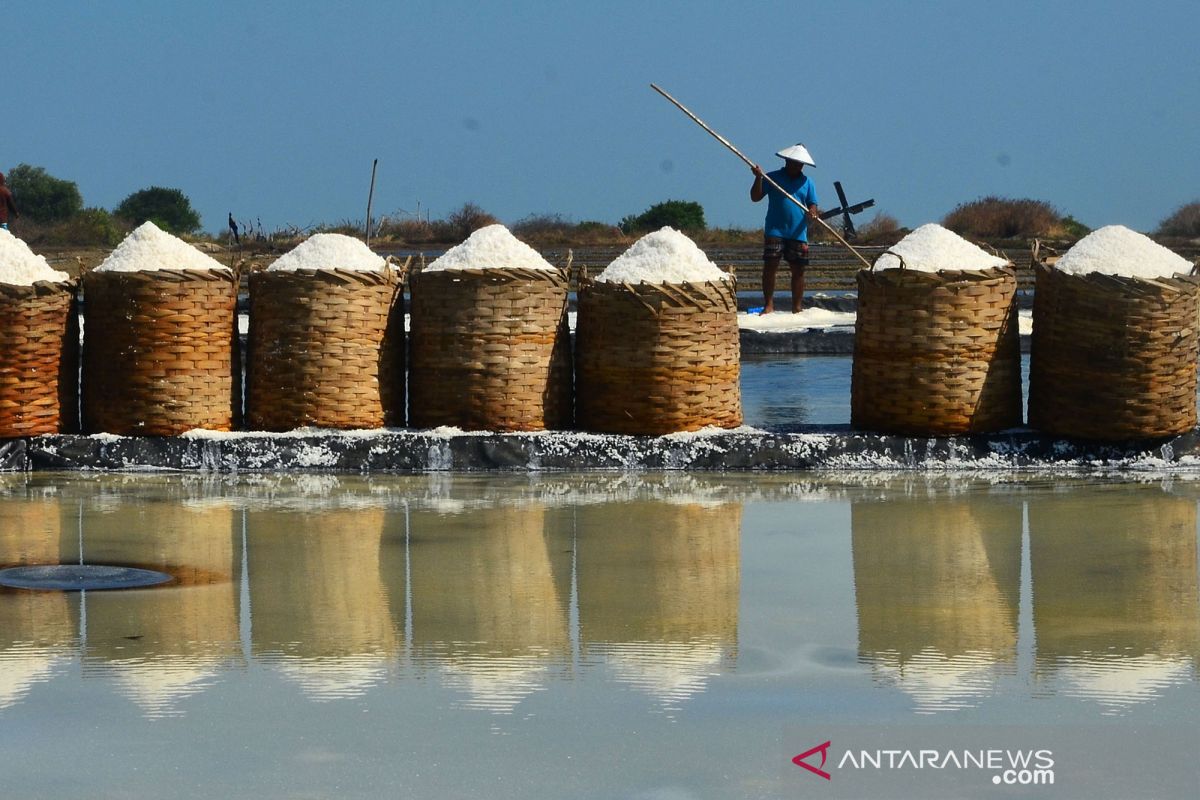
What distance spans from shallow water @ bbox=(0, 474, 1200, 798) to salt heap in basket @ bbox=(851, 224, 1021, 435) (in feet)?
2.64

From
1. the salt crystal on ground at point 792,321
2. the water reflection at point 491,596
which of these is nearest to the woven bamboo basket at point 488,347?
the water reflection at point 491,596

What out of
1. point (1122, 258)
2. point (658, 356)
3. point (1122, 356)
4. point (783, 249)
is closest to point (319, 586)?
point (658, 356)

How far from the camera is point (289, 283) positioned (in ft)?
29.0

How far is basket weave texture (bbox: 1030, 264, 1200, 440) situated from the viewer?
27.7ft

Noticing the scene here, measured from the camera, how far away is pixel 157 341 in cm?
879

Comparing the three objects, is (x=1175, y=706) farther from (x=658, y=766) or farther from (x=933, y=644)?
(x=658, y=766)

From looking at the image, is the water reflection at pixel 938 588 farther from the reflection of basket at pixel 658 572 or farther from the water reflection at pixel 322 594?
the water reflection at pixel 322 594

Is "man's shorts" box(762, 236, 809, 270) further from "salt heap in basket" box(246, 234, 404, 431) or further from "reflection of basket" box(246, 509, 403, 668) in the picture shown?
"reflection of basket" box(246, 509, 403, 668)

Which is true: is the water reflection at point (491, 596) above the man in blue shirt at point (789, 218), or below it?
below

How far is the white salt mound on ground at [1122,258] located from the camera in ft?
28.1

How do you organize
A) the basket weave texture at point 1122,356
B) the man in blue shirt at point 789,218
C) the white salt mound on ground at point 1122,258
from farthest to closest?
the man in blue shirt at point 789,218
the white salt mound on ground at point 1122,258
the basket weave texture at point 1122,356

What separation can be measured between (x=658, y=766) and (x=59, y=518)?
13.1ft

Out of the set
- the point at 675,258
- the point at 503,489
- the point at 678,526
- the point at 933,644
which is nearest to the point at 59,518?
the point at 503,489

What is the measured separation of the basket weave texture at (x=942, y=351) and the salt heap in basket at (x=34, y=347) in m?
3.62
